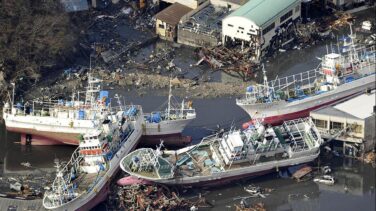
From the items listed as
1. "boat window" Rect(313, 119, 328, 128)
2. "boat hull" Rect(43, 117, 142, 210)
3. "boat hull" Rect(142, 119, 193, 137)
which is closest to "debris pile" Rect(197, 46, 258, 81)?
"boat hull" Rect(142, 119, 193, 137)

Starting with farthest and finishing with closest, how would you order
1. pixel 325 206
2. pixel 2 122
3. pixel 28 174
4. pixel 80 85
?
pixel 80 85 → pixel 2 122 → pixel 28 174 → pixel 325 206

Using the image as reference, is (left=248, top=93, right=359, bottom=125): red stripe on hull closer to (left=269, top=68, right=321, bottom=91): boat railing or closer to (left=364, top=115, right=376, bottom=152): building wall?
(left=269, top=68, right=321, bottom=91): boat railing

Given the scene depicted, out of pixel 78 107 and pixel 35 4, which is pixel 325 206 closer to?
pixel 78 107

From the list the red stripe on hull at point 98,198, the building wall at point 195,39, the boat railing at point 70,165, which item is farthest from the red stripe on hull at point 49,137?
the building wall at point 195,39

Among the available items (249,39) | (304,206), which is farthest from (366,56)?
(304,206)

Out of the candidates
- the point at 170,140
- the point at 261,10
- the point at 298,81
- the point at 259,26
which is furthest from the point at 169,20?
the point at 170,140

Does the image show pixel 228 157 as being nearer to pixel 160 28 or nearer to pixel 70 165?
pixel 70 165
